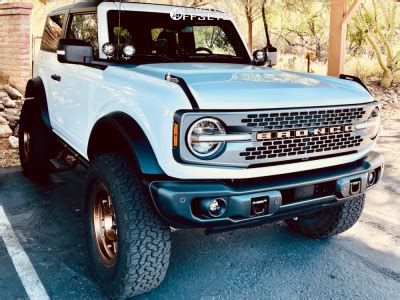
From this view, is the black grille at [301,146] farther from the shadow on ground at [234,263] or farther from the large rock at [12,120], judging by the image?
the large rock at [12,120]

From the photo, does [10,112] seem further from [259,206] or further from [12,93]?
[259,206]

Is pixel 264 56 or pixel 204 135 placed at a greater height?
pixel 264 56

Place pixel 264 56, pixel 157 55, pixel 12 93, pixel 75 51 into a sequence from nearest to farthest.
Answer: pixel 75 51 → pixel 157 55 → pixel 264 56 → pixel 12 93

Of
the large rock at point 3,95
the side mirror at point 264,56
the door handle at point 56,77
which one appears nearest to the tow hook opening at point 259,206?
the side mirror at point 264,56

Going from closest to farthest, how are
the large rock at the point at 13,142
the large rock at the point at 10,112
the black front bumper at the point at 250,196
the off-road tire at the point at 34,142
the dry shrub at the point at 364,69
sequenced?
1. the black front bumper at the point at 250,196
2. the off-road tire at the point at 34,142
3. the large rock at the point at 13,142
4. the large rock at the point at 10,112
5. the dry shrub at the point at 364,69

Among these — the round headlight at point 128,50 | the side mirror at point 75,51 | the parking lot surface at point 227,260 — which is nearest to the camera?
the parking lot surface at point 227,260

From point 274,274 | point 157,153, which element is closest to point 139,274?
point 157,153

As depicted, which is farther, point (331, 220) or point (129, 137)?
point (331, 220)

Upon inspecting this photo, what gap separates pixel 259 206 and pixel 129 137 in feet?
2.69

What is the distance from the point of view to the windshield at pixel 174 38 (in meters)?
3.70

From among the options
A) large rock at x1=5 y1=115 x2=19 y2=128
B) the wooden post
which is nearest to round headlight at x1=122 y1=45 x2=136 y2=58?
large rock at x1=5 y1=115 x2=19 y2=128

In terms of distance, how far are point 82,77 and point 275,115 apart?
175 cm

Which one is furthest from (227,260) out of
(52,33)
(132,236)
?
(52,33)

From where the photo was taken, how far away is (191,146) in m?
2.43
